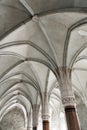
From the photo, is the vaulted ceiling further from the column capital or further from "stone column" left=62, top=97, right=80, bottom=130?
"stone column" left=62, top=97, right=80, bottom=130

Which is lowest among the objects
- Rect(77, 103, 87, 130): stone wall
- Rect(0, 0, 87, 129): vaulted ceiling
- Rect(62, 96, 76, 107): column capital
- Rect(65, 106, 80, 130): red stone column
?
Rect(65, 106, 80, 130): red stone column

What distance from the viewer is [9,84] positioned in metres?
16.0

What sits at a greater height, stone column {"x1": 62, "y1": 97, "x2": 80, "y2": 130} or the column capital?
the column capital

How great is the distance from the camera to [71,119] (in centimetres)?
844

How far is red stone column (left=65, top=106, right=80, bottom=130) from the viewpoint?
8.23 m

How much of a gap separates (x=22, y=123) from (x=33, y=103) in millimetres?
7618

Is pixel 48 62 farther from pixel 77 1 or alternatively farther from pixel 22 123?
pixel 22 123

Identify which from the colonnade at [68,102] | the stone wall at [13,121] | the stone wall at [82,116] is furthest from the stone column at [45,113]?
the stone wall at [13,121]

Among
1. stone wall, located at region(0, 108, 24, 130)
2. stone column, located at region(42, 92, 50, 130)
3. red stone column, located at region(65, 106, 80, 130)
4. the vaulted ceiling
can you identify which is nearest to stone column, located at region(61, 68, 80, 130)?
red stone column, located at region(65, 106, 80, 130)

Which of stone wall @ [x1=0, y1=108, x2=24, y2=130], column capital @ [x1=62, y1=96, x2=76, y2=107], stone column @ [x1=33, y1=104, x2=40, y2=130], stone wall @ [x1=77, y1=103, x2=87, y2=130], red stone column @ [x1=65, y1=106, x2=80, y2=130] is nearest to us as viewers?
red stone column @ [x1=65, y1=106, x2=80, y2=130]

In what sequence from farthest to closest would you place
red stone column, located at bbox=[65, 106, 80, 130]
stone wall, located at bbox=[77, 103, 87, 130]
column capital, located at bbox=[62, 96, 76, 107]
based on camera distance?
stone wall, located at bbox=[77, 103, 87, 130]
column capital, located at bbox=[62, 96, 76, 107]
red stone column, located at bbox=[65, 106, 80, 130]

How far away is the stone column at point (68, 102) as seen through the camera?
8.32 metres

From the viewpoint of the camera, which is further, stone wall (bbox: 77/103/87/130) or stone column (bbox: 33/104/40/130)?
stone wall (bbox: 77/103/87/130)

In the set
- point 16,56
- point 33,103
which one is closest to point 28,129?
point 33,103
